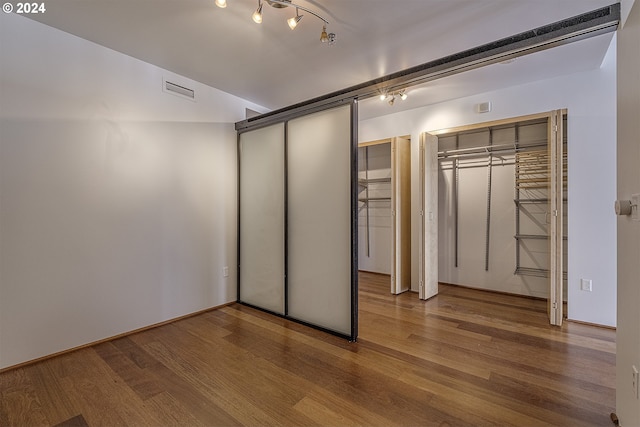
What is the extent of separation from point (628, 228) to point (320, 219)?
2097 millimetres

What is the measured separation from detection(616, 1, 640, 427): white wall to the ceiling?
0.87 m

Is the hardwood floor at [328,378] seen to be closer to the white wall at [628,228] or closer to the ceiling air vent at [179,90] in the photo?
the white wall at [628,228]

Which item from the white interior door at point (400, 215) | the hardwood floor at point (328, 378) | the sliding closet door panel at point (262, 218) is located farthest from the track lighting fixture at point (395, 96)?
the hardwood floor at point (328, 378)

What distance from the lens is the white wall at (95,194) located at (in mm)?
2115

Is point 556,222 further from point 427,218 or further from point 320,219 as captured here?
point 320,219

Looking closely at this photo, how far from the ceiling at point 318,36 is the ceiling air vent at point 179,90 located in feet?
0.49

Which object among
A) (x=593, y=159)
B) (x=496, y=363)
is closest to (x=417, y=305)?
(x=496, y=363)

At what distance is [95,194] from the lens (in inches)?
98.4

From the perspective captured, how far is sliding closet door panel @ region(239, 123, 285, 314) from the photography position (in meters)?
3.20

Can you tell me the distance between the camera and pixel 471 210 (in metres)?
4.21

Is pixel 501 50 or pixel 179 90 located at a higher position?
Result: pixel 179 90

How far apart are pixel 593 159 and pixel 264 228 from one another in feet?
11.8

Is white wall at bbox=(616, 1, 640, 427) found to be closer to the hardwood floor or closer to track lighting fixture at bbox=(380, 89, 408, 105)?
the hardwood floor

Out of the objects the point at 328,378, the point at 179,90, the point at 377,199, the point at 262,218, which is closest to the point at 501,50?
the point at 328,378
